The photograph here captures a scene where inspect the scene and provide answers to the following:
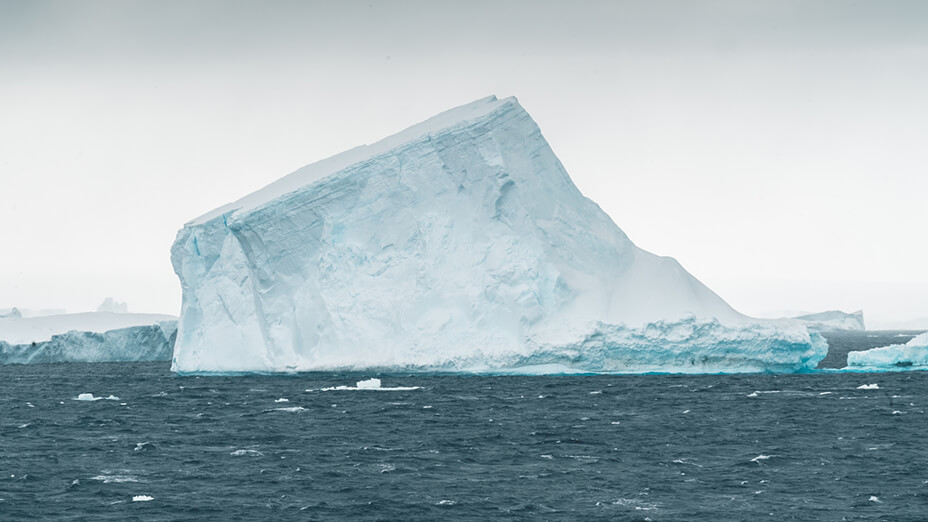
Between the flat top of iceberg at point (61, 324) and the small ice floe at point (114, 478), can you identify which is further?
the flat top of iceberg at point (61, 324)

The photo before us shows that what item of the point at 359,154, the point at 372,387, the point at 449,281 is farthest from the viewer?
the point at 359,154

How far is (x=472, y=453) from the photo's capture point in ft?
72.9

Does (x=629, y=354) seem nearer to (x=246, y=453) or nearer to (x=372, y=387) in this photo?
(x=372, y=387)

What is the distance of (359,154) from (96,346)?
26098 mm

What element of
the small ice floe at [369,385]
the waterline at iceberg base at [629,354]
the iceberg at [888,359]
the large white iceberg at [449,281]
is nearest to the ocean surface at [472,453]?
the small ice floe at [369,385]

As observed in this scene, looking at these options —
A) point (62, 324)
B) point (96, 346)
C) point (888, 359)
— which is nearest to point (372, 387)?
point (888, 359)

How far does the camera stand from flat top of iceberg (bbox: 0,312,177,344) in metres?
65.2

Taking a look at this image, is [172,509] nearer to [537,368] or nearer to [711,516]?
[711,516]

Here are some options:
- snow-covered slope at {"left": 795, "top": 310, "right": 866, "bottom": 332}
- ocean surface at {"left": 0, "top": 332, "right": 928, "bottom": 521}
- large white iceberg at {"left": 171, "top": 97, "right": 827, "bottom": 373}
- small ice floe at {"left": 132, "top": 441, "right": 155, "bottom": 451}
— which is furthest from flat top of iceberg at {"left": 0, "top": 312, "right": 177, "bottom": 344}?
snow-covered slope at {"left": 795, "top": 310, "right": 866, "bottom": 332}

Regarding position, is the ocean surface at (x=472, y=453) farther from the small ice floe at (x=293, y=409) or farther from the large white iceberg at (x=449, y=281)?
the large white iceberg at (x=449, y=281)

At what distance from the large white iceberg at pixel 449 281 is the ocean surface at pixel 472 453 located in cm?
248

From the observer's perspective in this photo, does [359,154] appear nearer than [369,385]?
No

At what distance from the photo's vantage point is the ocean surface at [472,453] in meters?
17.0

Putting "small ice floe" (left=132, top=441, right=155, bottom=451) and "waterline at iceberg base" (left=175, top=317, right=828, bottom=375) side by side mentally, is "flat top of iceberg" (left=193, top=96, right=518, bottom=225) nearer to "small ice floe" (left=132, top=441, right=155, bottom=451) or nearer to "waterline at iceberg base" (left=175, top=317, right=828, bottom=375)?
"waterline at iceberg base" (left=175, top=317, right=828, bottom=375)
